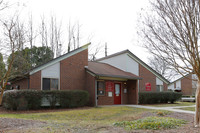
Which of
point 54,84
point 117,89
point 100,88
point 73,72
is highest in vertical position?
point 73,72

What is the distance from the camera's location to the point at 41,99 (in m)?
15.0

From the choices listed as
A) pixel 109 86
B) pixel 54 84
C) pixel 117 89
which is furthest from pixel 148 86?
pixel 54 84

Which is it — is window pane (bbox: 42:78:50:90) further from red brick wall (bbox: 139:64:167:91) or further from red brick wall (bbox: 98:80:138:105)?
red brick wall (bbox: 139:64:167:91)

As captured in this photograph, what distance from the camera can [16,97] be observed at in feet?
46.0

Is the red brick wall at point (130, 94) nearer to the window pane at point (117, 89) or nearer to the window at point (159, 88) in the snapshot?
the window pane at point (117, 89)

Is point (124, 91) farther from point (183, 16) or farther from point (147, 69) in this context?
point (183, 16)

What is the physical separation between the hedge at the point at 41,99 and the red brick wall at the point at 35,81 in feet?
4.07

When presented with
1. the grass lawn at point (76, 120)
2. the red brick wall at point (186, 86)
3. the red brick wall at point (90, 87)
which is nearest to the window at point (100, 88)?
the red brick wall at point (90, 87)

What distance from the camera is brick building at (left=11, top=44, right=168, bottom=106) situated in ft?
54.4

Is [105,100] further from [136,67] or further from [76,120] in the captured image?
[76,120]

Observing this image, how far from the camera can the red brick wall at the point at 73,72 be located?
688 inches

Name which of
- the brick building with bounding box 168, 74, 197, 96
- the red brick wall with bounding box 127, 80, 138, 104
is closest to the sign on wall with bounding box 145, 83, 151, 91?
the red brick wall with bounding box 127, 80, 138, 104

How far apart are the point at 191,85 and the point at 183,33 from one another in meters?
37.1

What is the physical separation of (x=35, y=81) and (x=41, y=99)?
1735 mm
